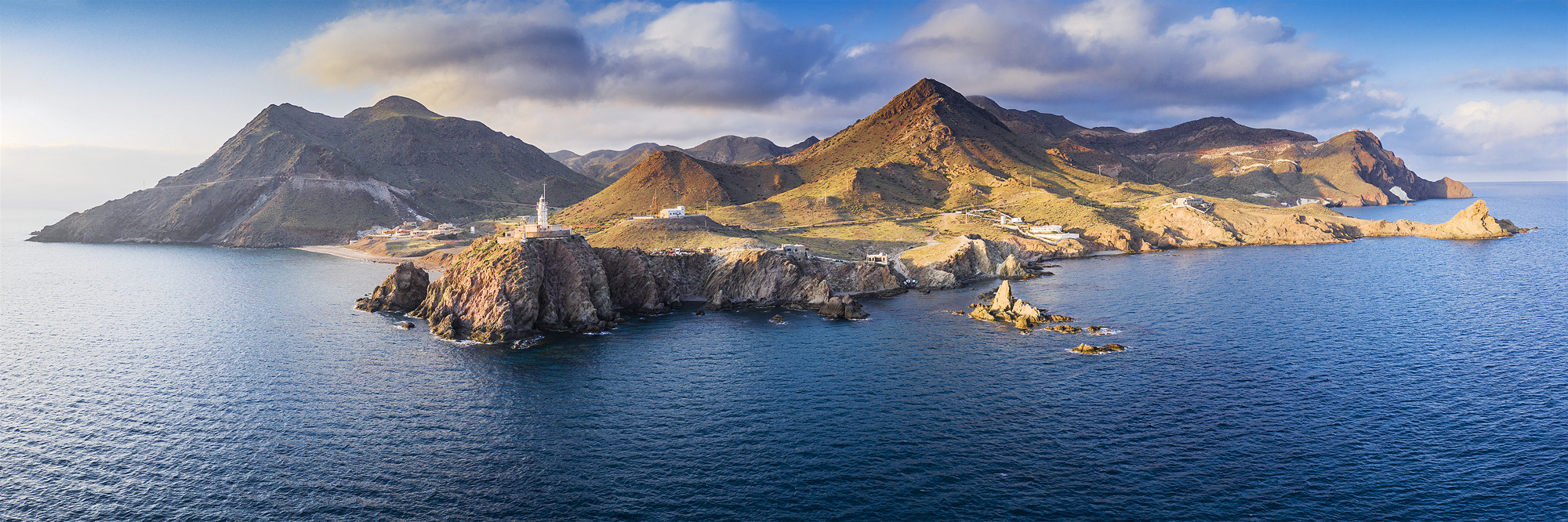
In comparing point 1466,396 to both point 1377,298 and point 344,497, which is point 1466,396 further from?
point 344,497

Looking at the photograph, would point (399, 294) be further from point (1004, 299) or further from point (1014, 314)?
point (1014, 314)

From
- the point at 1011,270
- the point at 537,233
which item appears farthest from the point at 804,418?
the point at 1011,270

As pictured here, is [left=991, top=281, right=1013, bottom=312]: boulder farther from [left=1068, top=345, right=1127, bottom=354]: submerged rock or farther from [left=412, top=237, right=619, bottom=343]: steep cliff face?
[left=412, top=237, right=619, bottom=343]: steep cliff face

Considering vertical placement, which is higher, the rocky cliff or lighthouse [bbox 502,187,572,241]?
lighthouse [bbox 502,187,572,241]

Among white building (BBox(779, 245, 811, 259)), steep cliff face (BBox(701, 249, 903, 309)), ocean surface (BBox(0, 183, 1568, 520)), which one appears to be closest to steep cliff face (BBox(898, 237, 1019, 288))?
steep cliff face (BBox(701, 249, 903, 309))

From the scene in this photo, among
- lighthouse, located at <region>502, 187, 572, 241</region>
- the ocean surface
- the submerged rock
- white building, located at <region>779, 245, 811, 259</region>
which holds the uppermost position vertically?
lighthouse, located at <region>502, 187, 572, 241</region>

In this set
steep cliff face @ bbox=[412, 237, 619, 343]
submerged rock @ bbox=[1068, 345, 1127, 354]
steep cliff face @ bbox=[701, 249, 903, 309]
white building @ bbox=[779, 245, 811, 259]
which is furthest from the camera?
white building @ bbox=[779, 245, 811, 259]
